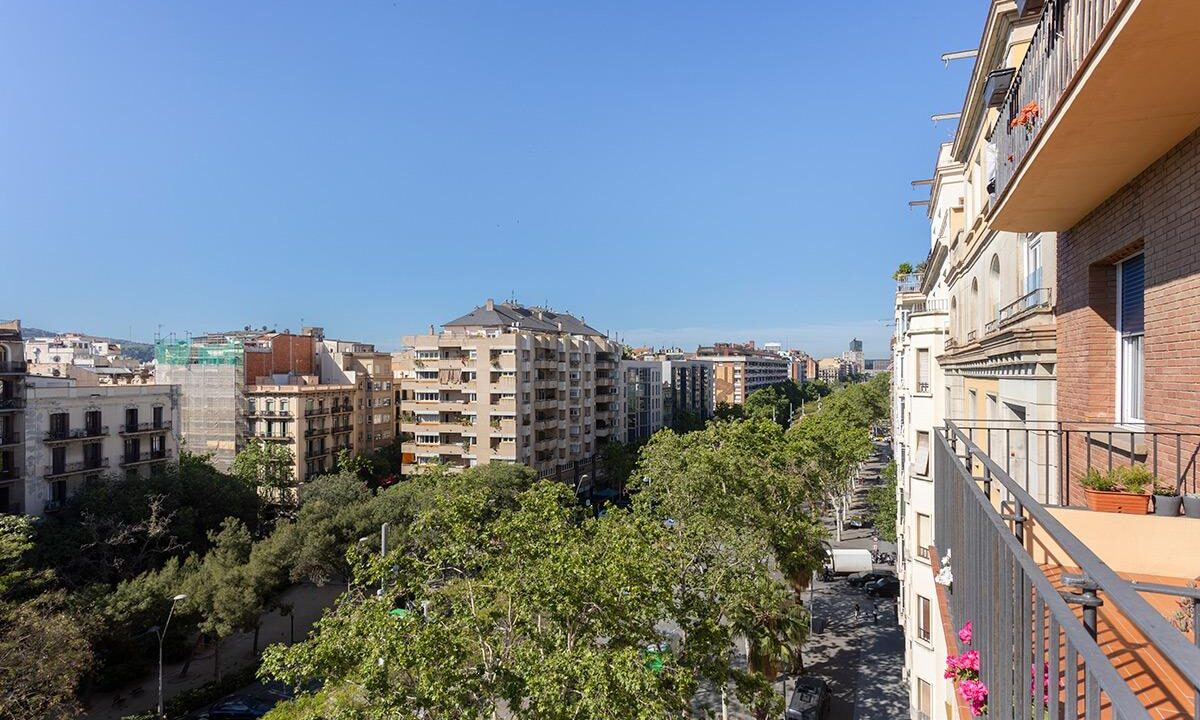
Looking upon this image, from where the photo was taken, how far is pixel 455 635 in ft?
34.5

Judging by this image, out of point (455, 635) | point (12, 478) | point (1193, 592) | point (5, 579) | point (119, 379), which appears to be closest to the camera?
point (1193, 592)

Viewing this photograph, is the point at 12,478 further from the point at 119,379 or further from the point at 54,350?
the point at 54,350

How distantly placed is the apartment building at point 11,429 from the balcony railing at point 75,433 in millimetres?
1171

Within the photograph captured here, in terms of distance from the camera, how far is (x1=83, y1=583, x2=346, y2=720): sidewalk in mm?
22734

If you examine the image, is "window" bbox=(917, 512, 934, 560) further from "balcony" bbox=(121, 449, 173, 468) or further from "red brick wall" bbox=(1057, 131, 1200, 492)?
Result: "balcony" bbox=(121, 449, 173, 468)

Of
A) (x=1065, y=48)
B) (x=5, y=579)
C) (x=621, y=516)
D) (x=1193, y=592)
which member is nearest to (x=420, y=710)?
(x=621, y=516)

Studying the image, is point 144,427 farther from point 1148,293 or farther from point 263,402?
point 1148,293

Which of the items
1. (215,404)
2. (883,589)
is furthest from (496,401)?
(883,589)

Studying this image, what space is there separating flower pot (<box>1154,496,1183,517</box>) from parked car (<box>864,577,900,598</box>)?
3286cm

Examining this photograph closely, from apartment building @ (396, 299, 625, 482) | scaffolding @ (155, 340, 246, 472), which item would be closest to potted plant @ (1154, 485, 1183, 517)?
apartment building @ (396, 299, 625, 482)

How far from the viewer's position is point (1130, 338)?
6.25 metres

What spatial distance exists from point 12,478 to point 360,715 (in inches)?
1285

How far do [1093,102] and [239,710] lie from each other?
26467 mm

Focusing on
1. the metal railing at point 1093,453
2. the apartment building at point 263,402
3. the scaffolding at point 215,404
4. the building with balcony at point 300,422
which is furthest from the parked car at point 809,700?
the scaffolding at point 215,404
